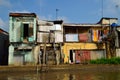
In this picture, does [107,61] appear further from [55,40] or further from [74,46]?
[55,40]

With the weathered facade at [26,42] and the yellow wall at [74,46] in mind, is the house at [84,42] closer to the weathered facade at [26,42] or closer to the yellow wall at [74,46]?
the yellow wall at [74,46]

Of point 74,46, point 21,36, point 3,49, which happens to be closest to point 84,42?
point 74,46

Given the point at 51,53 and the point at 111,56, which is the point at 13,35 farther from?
the point at 111,56

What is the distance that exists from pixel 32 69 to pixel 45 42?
6064mm

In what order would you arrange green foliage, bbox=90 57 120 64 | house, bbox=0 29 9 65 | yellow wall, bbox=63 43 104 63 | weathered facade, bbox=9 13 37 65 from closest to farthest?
green foliage, bbox=90 57 120 64, weathered facade, bbox=9 13 37 65, yellow wall, bbox=63 43 104 63, house, bbox=0 29 9 65

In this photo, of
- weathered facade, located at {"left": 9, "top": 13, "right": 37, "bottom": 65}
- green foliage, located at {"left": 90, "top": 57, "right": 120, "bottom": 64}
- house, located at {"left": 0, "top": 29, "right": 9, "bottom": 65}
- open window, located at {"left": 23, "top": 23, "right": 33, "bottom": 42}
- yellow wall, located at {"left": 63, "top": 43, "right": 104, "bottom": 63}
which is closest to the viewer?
green foliage, located at {"left": 90, "top": 57, "right": 120, "bottom": 64}

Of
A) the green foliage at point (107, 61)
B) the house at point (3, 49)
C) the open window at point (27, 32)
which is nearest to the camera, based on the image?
the green foliage at point (107, 61)

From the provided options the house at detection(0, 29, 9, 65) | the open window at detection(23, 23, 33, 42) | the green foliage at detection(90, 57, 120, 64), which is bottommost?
the green foliage at detection(90, 57, 120, 64)

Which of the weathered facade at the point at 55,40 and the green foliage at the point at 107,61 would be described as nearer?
the green foliage at the point at 107,61

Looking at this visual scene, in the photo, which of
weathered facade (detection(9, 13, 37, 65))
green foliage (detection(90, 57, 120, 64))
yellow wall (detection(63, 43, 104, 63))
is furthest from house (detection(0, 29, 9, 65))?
green foliage (detection(90, 57, 120, 64))

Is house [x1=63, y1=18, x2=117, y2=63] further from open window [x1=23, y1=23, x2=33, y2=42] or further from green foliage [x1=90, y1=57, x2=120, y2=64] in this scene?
open window [x1=23, y1=23, x2=33, y2=42]

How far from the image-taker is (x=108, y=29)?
42688 mm

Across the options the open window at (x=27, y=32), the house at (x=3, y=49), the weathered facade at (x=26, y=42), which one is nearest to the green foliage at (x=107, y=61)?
the weathered facade at (x=26, y=42)

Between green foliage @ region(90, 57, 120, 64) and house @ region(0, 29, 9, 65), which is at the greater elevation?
house @ region(0, 29, 9, 65)
